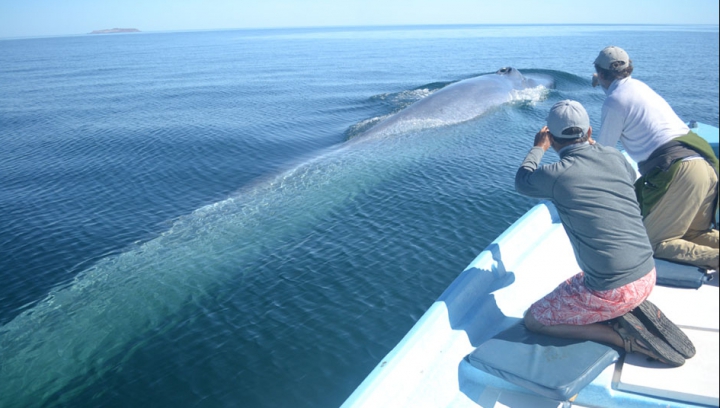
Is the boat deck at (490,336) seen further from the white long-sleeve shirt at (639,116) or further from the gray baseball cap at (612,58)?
the gray baseball cap at (612,58)

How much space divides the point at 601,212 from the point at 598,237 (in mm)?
232

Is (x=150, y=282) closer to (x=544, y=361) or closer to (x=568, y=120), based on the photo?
(x=544, y=361)

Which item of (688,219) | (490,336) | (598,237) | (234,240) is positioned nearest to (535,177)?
(598,237)

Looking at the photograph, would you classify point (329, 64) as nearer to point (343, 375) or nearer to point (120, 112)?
point (120, 112)

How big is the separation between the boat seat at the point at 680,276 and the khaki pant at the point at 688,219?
12cm

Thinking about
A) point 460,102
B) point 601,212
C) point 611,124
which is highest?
point 611,124

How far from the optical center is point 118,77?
4406 centimetres

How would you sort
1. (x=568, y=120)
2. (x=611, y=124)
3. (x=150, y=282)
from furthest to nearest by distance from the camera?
1. (x=150, y=282)
2. (x=611, y=124)
3. (x=568, y=120)

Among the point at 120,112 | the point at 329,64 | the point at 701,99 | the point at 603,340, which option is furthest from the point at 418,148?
the point at 329,64

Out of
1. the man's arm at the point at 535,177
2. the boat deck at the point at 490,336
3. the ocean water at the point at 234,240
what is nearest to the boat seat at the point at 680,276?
the boat deck at the point at 490,336

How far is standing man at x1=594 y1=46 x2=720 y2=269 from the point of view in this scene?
20.0 ft

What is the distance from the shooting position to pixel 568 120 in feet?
16.2

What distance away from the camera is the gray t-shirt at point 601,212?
4.74 meters

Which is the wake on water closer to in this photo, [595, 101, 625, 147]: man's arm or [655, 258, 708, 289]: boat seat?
[595, 101, 625, 147]: man's arm
